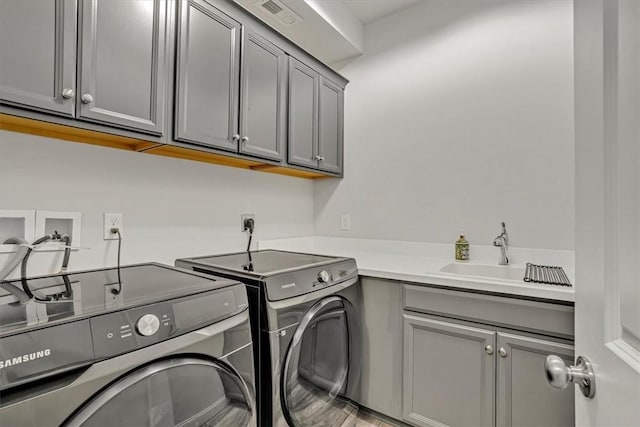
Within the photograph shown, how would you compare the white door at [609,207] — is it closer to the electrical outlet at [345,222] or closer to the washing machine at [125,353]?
the washing machine at [125,353]

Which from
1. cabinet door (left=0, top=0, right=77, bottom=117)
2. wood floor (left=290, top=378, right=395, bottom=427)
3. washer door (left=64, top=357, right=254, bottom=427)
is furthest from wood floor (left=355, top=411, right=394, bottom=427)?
cabinet door (left=0, top=0, right=77, bottom=117)

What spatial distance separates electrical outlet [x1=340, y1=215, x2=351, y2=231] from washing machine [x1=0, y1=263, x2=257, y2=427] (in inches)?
57.8

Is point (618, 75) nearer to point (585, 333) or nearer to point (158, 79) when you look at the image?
point (585, 333)

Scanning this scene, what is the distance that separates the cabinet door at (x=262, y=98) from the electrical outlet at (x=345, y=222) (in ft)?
2.75

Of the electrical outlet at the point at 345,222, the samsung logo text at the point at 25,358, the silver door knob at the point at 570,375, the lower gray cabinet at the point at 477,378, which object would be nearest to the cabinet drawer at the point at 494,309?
the lower gray cabinet at the point at 477,378

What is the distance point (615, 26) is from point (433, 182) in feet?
5.53

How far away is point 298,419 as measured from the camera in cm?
125

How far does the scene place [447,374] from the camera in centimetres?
144

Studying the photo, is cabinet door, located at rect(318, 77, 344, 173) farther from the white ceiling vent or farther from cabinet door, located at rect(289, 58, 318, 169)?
the white ceiling vent

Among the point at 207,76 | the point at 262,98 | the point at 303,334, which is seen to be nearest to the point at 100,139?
the point at 207,76

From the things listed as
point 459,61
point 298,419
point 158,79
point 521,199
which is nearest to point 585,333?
point 298,419

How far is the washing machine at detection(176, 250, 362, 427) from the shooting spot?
1.16m

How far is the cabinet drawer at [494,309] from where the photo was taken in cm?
121

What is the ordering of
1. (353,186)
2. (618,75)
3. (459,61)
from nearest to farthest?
(618,75)
(459,61)
(353,186)
